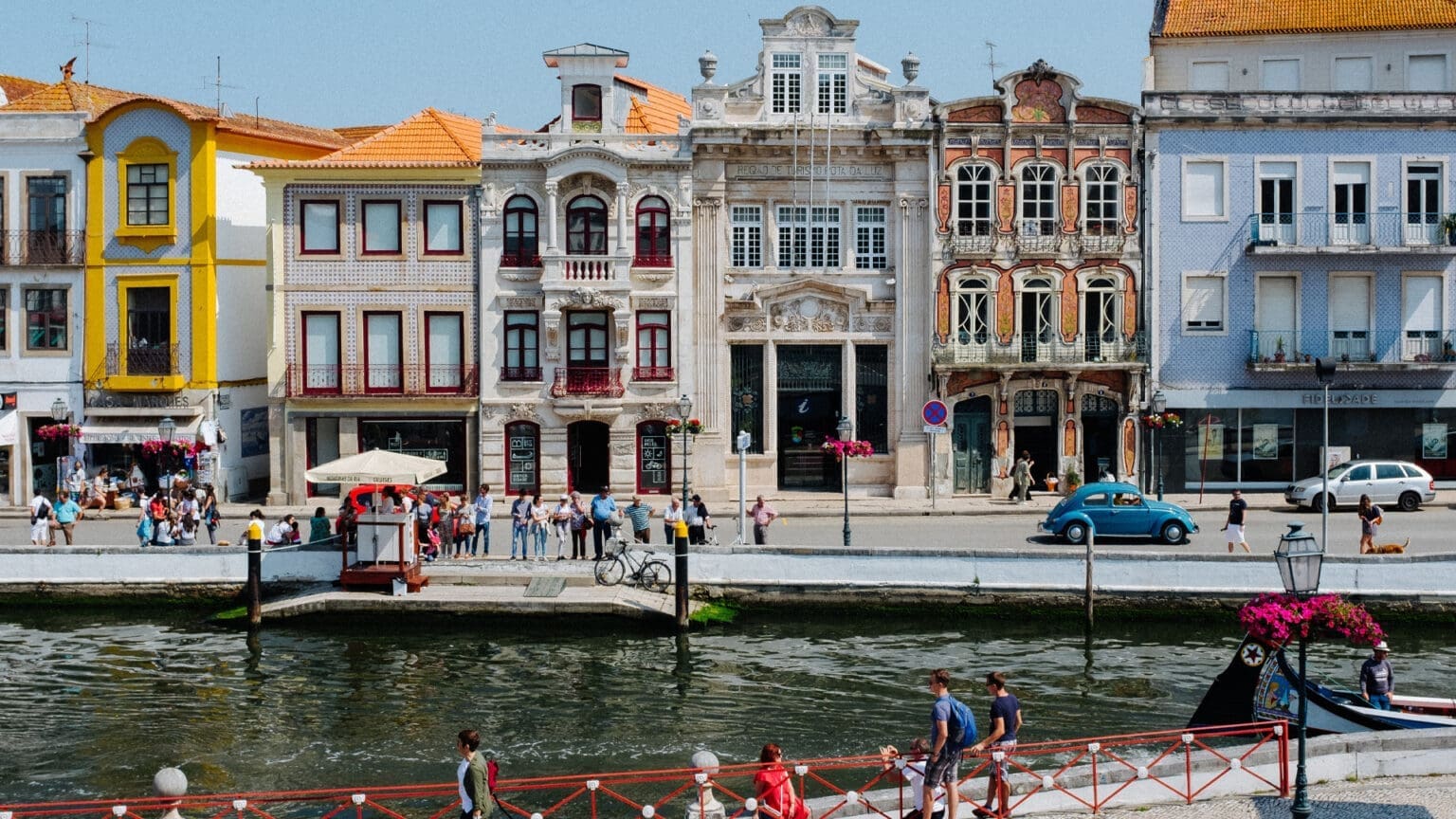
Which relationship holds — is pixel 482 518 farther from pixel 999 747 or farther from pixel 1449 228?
pixel 1449 228

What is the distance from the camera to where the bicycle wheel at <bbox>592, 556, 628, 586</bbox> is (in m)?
35.1

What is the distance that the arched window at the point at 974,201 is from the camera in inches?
1886

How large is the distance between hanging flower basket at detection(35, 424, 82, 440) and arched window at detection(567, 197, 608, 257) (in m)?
→ 14.3

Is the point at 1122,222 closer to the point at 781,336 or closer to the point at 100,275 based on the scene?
the point at 781,336

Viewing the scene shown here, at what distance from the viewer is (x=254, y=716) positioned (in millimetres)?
27844

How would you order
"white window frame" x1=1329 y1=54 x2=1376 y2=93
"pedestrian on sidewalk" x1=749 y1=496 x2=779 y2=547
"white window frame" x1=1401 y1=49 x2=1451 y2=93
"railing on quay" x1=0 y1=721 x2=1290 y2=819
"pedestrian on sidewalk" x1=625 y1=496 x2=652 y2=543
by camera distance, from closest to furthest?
"railing on quay" x1=0 y1=721 x2=1290 y2=819
"pedestrian on sidewalk" x1=625 y1=496 x2=652 y2=543
"pedestrian on sidewalk" x1=749 y1=496 x2=779 y2=547
"white window frame" x1=1401 y1=49 x2=1451 y2=93
"white window frame" x1=1329 y1=54 x2=1376 y2=93

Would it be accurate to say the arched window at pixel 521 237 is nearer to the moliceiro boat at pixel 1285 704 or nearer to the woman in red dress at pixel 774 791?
the moliceiro boat at pixel 1285 704

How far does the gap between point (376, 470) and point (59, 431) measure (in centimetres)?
1623

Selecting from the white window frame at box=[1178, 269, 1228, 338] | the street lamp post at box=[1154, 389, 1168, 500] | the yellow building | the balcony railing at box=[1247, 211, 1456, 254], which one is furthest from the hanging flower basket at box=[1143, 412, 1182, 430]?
the yellow building

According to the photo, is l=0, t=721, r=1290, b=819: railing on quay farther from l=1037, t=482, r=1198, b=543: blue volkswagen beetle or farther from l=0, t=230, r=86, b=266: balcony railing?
l=0, t=230, r=86, b=266: balcony railing

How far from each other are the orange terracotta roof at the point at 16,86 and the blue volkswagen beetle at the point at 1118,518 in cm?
3731

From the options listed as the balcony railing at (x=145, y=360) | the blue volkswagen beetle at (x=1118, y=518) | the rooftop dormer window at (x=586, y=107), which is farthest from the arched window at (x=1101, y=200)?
the balcony railing at (x=145, y=360)

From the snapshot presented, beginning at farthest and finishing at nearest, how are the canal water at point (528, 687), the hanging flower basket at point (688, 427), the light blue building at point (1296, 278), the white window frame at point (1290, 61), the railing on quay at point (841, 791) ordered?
the white window frame at point (1290, 61) → the light blue building at point (1296, 278) → the hanging flower basket at point (688, 427) → the canal water at point (528, 687) → the railing on quay at point (841, 791)

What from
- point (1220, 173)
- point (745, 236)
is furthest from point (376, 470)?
point (1220, 173)
